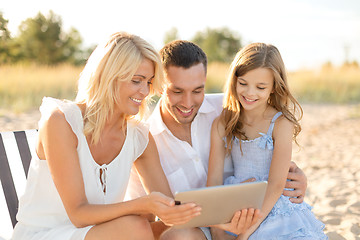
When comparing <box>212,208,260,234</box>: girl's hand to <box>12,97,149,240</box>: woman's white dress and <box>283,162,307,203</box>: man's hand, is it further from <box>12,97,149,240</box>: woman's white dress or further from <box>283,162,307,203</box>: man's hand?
<box>12,97,149,240</box>: woman's white dress

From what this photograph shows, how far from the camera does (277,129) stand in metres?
3.13

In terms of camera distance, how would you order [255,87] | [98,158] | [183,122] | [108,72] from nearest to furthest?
[108,72] → [98,158] → [255,87] → [183,122]

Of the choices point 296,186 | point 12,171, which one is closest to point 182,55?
point 296,186

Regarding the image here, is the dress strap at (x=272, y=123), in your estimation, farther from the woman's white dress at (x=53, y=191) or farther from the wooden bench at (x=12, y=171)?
the wooden bench at (x=12, y=171)

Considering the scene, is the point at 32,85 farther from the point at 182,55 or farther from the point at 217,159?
the point at 217,159

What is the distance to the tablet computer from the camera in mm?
2318

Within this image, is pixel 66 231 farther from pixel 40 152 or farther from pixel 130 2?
pixel 130 2

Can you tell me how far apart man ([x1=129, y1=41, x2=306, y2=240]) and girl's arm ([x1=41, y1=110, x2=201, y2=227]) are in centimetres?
88

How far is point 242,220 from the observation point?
2617 mm

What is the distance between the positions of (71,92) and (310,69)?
31.8 feet

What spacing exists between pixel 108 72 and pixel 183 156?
3.44ft

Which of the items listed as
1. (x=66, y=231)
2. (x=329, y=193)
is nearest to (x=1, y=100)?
(x=329, y=193)

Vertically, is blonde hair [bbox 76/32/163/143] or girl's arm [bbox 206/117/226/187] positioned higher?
blonde hair [bbox 76/32/163/143]

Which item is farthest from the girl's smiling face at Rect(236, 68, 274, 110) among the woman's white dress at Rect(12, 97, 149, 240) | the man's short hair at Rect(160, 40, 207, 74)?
the woman's white dress at Rect(12, 97, 149, 240)
